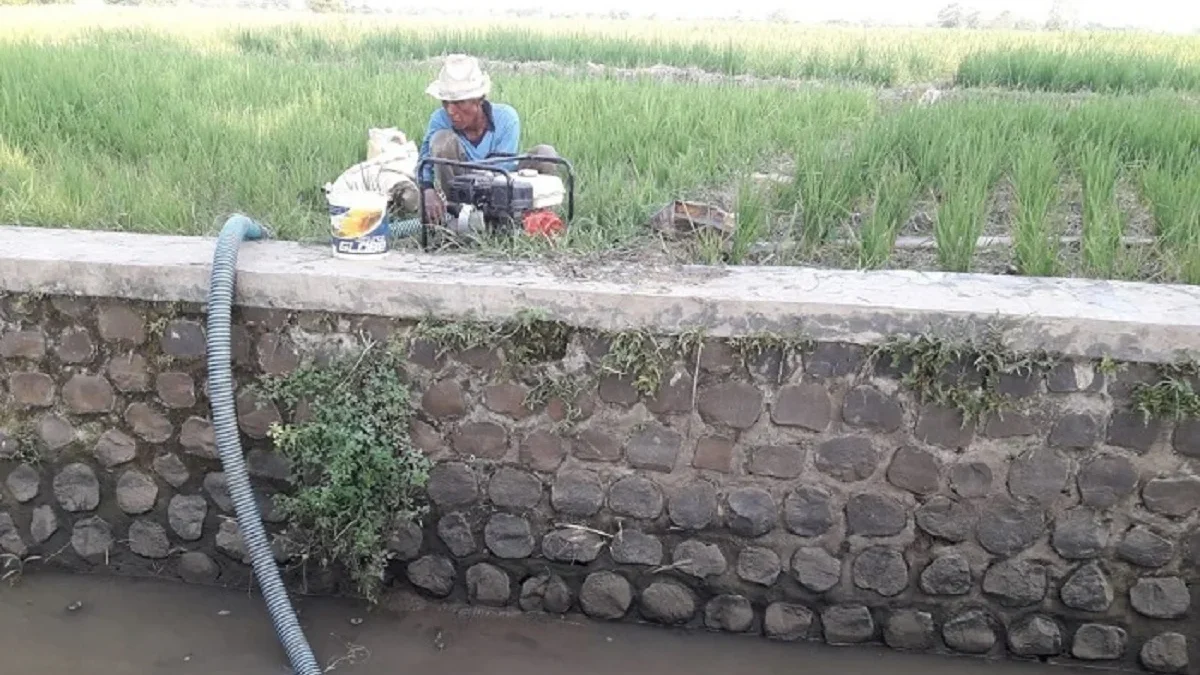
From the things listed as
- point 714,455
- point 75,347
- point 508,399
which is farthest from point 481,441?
point 75,347

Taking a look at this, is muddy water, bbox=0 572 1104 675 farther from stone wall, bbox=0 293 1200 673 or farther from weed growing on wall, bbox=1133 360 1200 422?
weed growing on wall, bbox=1133 360 1200 422

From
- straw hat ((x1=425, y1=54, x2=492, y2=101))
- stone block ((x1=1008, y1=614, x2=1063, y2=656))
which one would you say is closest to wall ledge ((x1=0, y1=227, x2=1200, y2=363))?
stone block ((x1=1008, y1=614, x2=1063, y2=656))

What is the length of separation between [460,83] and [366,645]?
194 centimetres

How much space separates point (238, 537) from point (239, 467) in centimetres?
39

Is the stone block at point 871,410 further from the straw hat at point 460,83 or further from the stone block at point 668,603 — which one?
the straw hat at point 460,83

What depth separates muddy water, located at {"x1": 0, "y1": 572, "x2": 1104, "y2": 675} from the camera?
2.71 metres

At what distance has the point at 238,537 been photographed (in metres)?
2.98

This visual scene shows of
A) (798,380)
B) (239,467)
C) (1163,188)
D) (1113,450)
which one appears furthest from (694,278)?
(1163,188)

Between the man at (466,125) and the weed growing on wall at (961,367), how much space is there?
5.02ft

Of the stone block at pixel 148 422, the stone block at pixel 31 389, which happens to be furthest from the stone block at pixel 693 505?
the stone block at pixel 31 389

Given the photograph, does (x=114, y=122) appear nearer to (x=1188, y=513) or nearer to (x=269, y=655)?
(x=269, y=655)

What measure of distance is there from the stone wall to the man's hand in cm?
54

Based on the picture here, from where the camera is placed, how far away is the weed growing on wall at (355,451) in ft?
8.88

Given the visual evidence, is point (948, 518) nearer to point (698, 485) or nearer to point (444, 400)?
point (698, 485)
